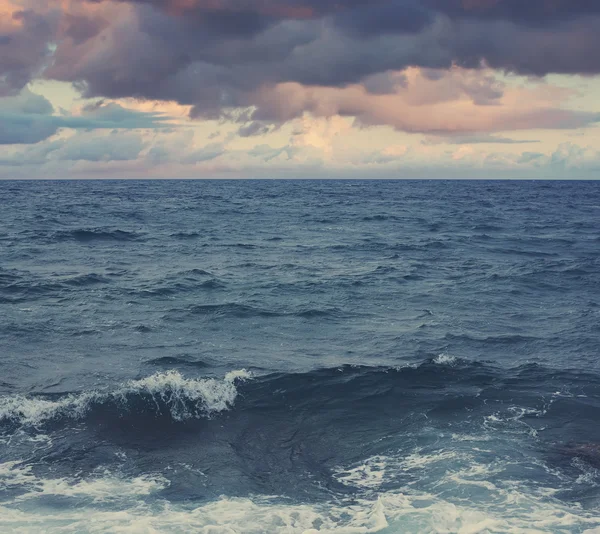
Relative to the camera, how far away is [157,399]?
2117cm

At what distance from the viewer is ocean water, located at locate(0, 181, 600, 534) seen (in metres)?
15.1

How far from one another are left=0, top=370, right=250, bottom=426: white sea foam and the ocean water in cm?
8

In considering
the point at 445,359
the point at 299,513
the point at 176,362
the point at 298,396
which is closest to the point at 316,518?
the point at 299,513

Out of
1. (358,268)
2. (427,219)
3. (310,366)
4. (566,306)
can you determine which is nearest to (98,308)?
(310,366)

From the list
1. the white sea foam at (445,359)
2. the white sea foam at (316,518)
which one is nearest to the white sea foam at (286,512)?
the white sea foam at (316,518)

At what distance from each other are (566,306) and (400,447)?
66.5 feet

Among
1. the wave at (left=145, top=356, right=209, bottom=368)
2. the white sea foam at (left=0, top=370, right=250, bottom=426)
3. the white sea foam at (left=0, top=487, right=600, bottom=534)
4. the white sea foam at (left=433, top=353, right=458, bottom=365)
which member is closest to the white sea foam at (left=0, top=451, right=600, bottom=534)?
the white sea foam at (left=0, top=487, right=600, bottom=534)

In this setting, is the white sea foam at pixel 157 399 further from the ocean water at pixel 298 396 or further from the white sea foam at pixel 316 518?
the white sea foam at pixel 316 518

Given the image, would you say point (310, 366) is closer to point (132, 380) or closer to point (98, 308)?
point (132, 380)

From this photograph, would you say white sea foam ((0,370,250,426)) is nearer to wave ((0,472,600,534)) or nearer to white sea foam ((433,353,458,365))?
wave ((0,472,600,534))

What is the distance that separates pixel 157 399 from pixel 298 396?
507 centimetres

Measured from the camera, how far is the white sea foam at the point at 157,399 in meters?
19.9

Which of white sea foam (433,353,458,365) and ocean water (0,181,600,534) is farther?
white sea foam (433,353,458,365)

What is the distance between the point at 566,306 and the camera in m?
34.2
